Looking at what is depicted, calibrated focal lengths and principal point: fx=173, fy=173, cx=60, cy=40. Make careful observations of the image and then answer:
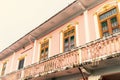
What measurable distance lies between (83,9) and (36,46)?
5.67 metres

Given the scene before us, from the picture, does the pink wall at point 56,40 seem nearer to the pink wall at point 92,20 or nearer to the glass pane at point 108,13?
the pink wall at point 92,20

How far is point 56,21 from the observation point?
44.1ft

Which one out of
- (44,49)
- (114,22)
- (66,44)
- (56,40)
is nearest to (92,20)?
(114,22)

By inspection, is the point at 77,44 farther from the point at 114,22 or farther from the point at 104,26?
the point at 114,22

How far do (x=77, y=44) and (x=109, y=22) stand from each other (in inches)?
96.4

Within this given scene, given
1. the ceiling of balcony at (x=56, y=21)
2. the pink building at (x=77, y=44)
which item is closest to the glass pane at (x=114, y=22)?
the pink building at (x=77, y=44)

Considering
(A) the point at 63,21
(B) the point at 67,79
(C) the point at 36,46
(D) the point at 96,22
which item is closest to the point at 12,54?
(C) the point at 36,46

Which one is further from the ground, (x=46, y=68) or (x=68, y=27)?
(x=68, y=27)

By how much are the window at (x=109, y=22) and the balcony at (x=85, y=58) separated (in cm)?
130

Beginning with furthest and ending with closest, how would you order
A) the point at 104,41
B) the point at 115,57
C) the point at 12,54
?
the point at 12,54 < the point at 104,41 < the point at 115,57

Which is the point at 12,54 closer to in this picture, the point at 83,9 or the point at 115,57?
the point at 83,9

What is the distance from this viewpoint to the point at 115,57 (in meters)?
7.64

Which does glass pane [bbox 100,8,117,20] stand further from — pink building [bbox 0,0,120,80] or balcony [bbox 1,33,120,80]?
balcony [bbox 1,33,120,80]

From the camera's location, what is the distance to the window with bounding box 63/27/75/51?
38.4 feet
